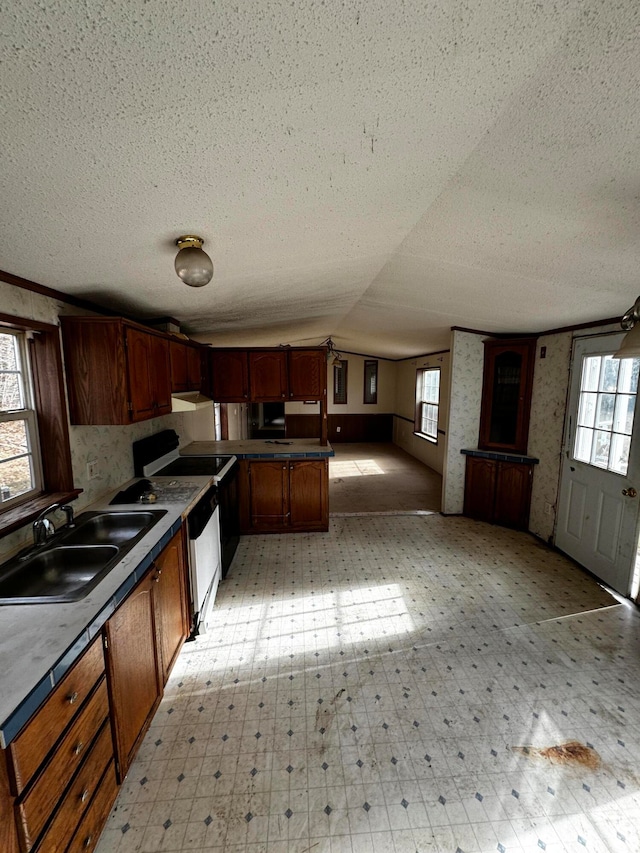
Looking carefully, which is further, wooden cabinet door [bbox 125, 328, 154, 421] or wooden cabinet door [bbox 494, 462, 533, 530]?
wooden cabinet door [bbox 494, 462, 533, 530]

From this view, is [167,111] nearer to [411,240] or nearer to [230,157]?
[230,157]

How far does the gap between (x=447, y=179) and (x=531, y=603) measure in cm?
283

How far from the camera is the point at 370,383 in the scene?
917 cm

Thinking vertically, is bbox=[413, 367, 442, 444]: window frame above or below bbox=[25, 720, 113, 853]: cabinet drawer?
above

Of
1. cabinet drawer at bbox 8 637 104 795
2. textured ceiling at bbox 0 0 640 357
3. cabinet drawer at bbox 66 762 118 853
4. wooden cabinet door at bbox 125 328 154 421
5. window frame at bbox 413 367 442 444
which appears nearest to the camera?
textured ceiling at bbox 0 0 640 357

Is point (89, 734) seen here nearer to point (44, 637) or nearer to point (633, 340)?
point (44, 637)

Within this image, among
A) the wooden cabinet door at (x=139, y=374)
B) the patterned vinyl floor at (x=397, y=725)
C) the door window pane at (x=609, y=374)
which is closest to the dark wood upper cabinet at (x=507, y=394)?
the door window pane at (x=609, y=374)

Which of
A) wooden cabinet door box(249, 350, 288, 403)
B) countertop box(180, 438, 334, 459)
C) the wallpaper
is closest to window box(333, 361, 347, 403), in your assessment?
countertop box(180, 438, 334, 459)

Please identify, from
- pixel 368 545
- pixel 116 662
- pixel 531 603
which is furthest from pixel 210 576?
pixel 531 603

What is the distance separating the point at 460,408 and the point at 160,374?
322 centimetres

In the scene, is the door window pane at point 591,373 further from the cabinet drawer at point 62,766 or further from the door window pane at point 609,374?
the cabinet drawer at point 62,766

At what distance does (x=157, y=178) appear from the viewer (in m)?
1.10

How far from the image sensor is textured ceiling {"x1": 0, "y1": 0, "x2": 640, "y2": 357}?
0.69 m

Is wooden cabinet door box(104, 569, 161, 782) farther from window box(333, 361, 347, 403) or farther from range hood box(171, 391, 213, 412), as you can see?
window box(333, 361, 347, 403)
